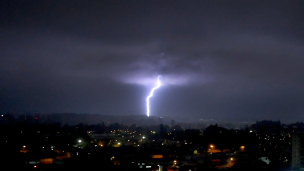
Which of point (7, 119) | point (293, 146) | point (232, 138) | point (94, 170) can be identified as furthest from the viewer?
point (7, 119)

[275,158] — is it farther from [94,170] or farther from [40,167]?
[40,167]

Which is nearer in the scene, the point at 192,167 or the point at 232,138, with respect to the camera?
the point at 192,167

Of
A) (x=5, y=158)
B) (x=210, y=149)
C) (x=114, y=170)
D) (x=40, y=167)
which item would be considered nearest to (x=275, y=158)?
(x=210, y=149)

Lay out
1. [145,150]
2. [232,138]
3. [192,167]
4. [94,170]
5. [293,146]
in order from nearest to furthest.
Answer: [94,170] → [192,167] → [293,146] → [145,150] → [232,138]

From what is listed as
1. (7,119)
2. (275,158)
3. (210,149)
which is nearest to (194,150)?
(210,149)

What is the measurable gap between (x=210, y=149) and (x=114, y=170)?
29.4ft

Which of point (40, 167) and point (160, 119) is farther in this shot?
point (160, 119)

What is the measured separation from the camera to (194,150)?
1659 centimetres

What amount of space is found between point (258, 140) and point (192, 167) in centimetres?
1123

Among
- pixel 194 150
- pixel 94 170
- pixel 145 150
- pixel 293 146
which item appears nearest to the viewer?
pixel 94 170

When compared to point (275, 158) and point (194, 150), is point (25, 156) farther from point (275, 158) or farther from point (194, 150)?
point (275, 158)

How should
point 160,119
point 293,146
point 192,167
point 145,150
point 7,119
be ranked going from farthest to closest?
point 160,119
point 7,119
point 145,150
point 293,146
point 192,167

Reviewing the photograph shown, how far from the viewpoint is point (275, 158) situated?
12.9 metres

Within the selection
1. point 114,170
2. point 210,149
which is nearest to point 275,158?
point 210,149
